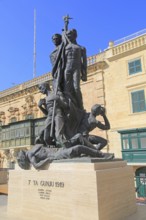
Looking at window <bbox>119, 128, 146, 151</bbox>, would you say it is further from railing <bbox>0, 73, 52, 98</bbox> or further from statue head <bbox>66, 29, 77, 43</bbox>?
statue head <bbox>66, 29, 77, 43</bbox>

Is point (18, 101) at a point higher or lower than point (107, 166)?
higher

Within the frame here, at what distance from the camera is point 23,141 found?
25734 mm

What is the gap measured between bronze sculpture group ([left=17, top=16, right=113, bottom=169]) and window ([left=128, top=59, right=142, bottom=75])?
1448cm

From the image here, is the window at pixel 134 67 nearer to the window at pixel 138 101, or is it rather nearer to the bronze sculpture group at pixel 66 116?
the window at pixel 138 101

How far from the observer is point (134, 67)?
19.0 m

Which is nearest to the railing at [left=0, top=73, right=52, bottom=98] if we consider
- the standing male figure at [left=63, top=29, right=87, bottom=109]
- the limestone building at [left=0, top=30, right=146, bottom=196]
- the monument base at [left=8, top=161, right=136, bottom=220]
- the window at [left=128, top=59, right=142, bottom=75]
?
the limestone building at [left=0, top=30, right=146, bottom=196]

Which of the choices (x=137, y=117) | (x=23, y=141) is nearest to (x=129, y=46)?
(x=137, y=117)

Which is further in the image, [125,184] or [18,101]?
[18,101]

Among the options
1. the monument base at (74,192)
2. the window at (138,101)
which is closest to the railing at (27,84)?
the window at (138,101)

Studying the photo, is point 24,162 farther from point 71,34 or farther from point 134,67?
point 134,67

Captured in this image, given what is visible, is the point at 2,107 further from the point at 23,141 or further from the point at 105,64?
the point at 105,64

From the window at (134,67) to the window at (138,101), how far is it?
6.06ft

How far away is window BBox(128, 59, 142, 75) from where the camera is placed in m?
18.7

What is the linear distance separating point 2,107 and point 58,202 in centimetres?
2863
